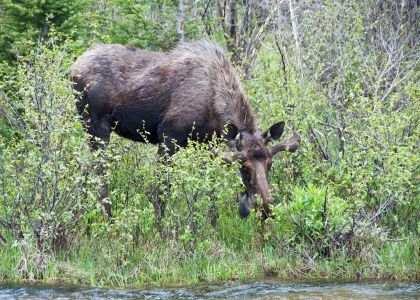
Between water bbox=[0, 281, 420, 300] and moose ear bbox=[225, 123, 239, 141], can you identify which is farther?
moose ear bbox=[225, 123, 239, 141]

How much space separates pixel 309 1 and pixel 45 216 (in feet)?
24.9

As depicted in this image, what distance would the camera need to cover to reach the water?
9250mm

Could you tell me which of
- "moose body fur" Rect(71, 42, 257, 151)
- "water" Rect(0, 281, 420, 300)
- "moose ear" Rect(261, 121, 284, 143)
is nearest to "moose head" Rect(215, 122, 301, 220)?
"moose ear" Rect(261, 121, 284, 143)

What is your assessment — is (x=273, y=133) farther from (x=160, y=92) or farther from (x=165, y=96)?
(x=160, y=92)

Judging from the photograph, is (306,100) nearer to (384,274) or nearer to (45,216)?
(384,274)

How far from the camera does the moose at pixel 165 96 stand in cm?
1155

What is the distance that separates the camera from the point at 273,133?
10969 millimetres

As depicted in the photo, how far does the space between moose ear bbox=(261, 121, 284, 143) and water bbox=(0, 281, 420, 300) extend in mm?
2108

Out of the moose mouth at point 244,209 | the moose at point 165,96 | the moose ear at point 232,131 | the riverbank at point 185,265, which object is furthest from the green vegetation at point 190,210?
the moose at point 165,96

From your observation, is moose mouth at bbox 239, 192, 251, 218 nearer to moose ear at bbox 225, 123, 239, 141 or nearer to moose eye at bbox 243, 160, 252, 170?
moose eye at bbox 243, 160, 252, 170

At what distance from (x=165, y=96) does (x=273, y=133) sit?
1.89 m

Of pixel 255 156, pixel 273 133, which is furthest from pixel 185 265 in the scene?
pixel 273 133

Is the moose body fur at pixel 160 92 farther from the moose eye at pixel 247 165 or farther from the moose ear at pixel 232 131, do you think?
the moose eye at pixel 247 165

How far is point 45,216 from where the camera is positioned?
987cm
